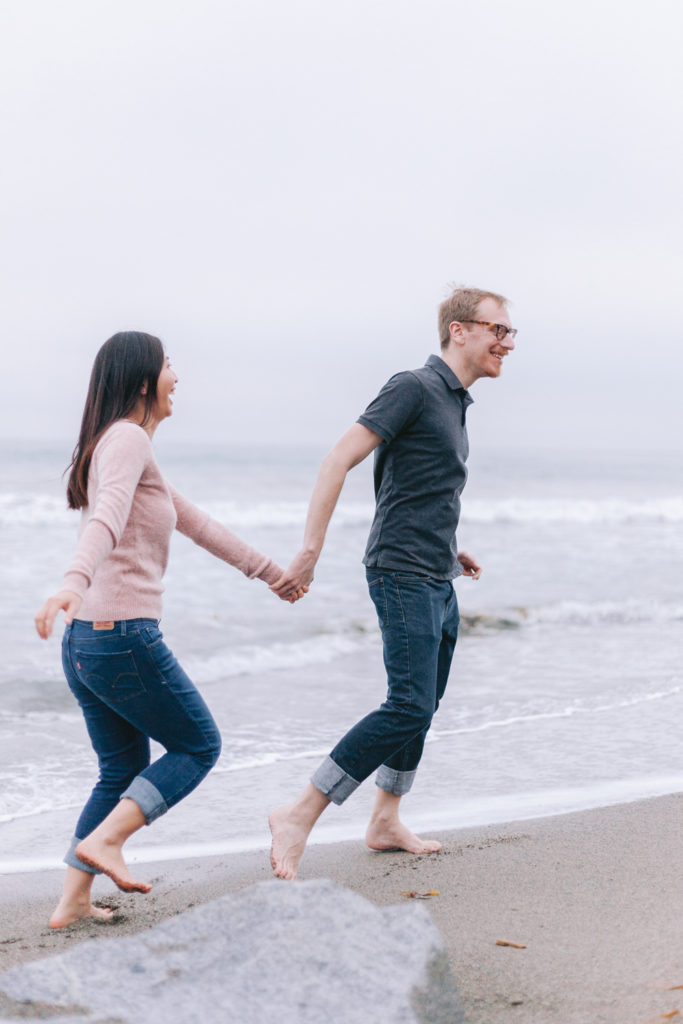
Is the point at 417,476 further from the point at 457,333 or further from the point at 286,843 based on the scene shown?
the point at 286,843

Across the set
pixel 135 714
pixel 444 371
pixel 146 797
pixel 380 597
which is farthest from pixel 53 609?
pixel 444 371

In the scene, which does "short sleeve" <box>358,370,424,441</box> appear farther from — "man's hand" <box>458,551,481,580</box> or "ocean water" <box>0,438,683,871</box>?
"ocean water" <box>0,438,683,871</box>

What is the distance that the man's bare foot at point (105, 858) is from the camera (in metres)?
2.90

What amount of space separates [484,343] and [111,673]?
1.84 metres

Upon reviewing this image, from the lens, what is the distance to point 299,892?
221 cm

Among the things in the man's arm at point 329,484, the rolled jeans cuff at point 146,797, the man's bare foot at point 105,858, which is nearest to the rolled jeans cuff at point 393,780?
the man's arm at point 329,484

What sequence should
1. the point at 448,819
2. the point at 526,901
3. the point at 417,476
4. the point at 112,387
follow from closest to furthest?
1. the point at 112,387
2. the point at 526,901
3. the point at 417,476
4. the point at 448,819

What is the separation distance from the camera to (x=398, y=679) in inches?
136

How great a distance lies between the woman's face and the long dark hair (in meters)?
A: 0.03

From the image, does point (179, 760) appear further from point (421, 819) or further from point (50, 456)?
point (50, 456)

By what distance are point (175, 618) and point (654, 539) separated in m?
14.3

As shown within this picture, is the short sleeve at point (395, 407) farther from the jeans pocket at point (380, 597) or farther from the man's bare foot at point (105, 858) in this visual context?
the man's bare foot at point (105, 858)

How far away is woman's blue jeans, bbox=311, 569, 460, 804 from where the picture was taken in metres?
3.45

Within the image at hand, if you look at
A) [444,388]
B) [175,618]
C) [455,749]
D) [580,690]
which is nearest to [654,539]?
[175,618]
